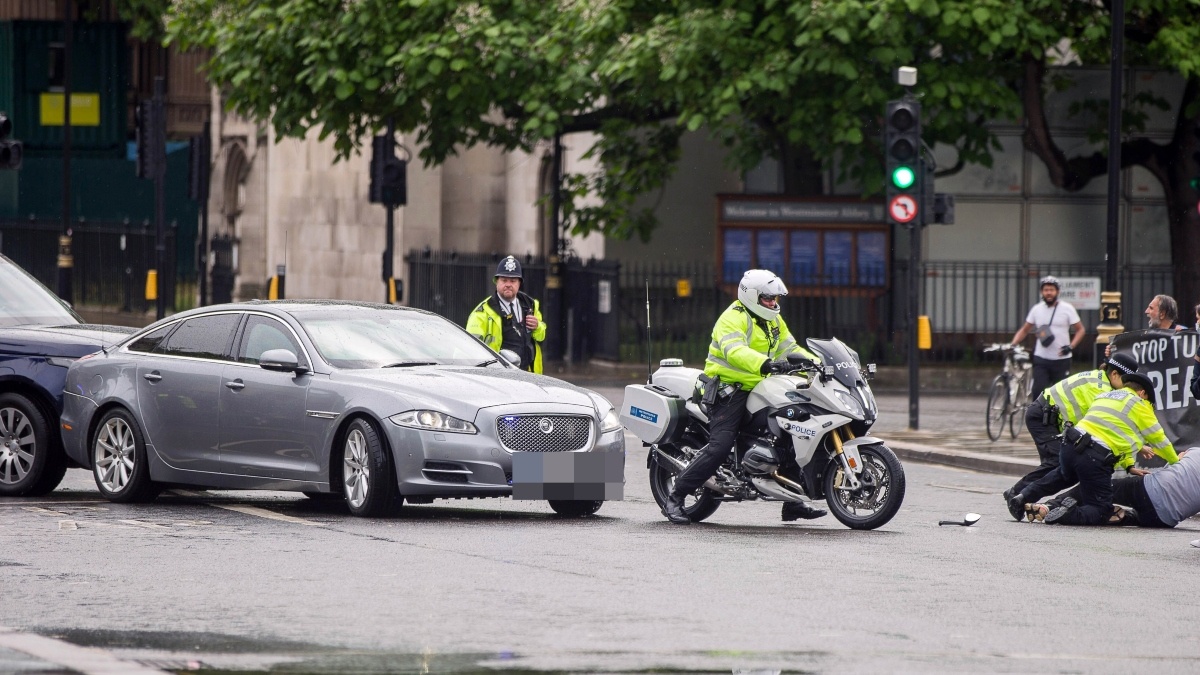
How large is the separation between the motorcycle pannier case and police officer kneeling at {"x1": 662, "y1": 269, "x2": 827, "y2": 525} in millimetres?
327

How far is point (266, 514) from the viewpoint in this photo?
1227 centimetres

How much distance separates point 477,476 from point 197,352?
2431 mm

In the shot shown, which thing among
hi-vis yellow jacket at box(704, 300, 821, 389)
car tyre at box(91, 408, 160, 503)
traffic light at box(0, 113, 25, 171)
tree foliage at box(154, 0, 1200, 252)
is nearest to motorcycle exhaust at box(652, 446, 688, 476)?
hi-vis yellow jacket at box(704, 300, 821, 389)

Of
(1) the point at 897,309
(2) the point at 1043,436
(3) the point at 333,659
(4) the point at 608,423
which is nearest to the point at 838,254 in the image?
(1) the point at 897,309

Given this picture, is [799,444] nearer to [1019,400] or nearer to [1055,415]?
[1055,415]

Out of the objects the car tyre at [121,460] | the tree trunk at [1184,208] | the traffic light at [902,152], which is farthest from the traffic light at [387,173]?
the car tyre at [121,460]

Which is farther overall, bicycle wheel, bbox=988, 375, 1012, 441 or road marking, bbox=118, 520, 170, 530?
bicycle wheel, bbox=988, 375, 1012, 441

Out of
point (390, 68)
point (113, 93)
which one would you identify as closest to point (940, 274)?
point (390, 68)

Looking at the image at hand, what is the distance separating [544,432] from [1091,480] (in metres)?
3.54

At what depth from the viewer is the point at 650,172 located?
96.0 feet

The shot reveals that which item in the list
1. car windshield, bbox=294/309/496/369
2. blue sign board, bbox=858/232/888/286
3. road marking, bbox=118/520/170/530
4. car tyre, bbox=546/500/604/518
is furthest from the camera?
blue sign board, bbox=858/232/888/286

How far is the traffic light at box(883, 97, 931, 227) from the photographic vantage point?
20156 mm

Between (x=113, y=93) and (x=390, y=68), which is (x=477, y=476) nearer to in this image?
(x=390, y=68)

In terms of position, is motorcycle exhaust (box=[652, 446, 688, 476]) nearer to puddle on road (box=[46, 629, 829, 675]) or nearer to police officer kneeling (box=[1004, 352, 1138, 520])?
police officer kneeling (box=[1004, 352, 1138, 520])
